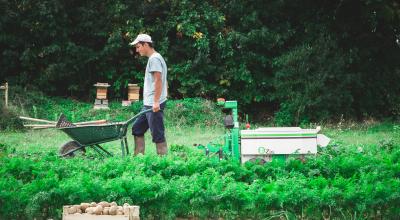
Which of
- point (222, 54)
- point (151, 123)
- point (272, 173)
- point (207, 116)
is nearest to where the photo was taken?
point (272, 173)

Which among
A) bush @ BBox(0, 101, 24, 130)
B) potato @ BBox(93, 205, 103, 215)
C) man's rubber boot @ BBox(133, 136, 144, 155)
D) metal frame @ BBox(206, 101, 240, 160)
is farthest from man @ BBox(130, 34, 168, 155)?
bush @ BBox(0, 101, 24, 130)

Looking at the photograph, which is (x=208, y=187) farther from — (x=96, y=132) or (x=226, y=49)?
(x=226, y=49)

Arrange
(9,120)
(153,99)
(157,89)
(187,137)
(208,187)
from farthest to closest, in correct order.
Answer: (9,120)
(187,137)
(153,99)
(157,89)
(208,187)

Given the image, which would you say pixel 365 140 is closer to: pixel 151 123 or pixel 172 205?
pixel 151 123

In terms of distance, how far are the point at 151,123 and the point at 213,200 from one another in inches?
102

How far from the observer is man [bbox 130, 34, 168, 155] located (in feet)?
25.2

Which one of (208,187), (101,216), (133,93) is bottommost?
(101,216)

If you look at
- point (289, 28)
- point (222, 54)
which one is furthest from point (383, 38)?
point (222, 54)

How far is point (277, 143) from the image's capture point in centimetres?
754

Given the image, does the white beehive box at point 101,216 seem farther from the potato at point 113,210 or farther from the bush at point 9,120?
the bush at point 9,120

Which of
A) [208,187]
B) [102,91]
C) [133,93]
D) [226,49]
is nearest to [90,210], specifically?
[208,187]

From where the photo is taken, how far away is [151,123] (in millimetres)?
7684

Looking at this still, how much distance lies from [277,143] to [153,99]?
5.47 ft

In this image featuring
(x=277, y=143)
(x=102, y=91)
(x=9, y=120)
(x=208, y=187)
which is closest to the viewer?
(x=208, y=187)
